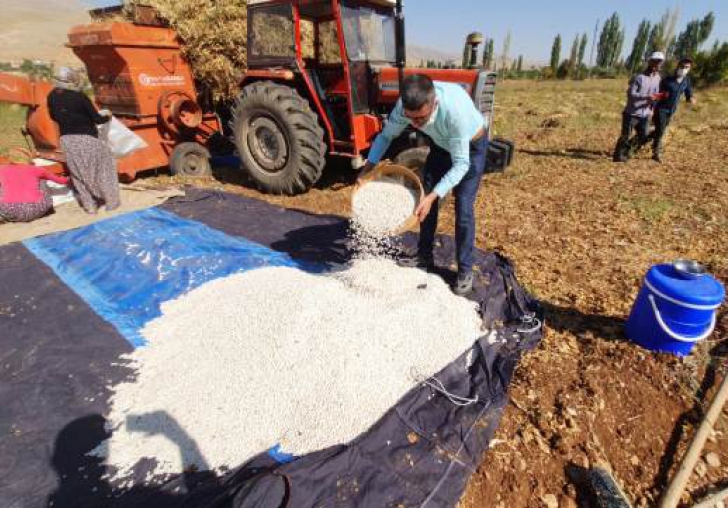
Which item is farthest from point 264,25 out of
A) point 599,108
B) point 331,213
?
point 599,108

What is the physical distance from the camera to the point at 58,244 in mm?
3838

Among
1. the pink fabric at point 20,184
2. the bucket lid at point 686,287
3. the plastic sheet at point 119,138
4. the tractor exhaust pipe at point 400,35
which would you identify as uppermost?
the tractor exhaust pipe at point 400,35

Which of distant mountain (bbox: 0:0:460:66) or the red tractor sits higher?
distant mountain (bbox: 0:0:460:66)

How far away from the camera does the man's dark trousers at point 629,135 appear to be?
20.9 ft

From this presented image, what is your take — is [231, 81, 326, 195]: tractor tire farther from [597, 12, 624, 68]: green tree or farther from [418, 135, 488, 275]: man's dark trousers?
[597, 12, 624, 68]: green tree

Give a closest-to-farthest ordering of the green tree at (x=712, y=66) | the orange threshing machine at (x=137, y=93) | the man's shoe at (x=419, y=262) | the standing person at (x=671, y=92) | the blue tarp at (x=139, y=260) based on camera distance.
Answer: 1. the blue tarp at (x=139, y=260)
2. the man's shoe at (x=419, y=262)
3. the orange threshing machine at (x=137, y=93)
4. the standing person at (x=671, y=92)
5. the green tree at (x=712, y=66)

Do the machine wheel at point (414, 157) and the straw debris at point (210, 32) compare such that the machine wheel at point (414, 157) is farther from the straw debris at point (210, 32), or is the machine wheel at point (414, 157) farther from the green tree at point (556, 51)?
the green tree at point (556, 51)

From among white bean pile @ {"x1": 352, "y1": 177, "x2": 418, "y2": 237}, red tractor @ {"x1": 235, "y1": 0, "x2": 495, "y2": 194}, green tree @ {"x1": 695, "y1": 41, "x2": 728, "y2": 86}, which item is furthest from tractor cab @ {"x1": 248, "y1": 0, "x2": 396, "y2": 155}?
green tree @ {"x1": 695, "y1": 41, "x2": 728, "y2": 86}

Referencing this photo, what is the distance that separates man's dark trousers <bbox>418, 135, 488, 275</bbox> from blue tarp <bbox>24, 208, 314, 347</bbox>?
53.0 inches

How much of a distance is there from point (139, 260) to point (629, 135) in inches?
285

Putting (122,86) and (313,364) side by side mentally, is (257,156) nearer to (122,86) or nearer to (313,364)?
(122,86)

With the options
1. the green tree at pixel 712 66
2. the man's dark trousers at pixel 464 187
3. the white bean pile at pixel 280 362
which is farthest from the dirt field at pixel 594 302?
the green tree at pixel 712 66

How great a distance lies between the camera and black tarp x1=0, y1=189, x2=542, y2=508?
167 centimetres

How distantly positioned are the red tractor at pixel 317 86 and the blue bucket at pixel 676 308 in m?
2.58
